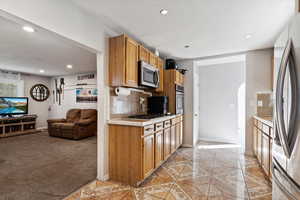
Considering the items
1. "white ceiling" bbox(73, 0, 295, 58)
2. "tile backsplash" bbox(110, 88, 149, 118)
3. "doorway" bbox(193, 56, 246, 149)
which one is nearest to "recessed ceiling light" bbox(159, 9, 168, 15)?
"white ceiling" bbox(73, 0, 295, 58)

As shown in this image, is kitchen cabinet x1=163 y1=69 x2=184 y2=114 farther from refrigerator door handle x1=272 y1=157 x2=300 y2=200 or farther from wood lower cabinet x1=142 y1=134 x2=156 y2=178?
refrigerator door handle x1=272 y1=157 x2=300 y2=200

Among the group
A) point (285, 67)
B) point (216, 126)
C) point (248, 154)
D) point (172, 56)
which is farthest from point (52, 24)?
point (216, 126)

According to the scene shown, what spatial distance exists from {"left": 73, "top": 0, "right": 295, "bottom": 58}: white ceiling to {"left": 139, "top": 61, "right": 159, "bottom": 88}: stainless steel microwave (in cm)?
56

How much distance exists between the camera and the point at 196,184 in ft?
7.34

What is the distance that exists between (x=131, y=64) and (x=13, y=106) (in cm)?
601

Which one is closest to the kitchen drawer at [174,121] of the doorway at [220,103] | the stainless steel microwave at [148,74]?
the stainless steel microwave at [148,74]

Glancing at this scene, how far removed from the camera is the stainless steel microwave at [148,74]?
265 cm

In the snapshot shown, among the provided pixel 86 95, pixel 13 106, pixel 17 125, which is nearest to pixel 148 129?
pixel 86 95

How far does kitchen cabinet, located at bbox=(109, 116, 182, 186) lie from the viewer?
2143mm

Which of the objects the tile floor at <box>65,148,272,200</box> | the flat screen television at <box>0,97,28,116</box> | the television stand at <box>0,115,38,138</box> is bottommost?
the tile floor at <box>65,148,272,200</box>

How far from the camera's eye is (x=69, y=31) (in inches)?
70.2

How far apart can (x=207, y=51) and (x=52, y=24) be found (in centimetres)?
315

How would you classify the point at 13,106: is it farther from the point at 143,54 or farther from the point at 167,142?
the point at 167,142

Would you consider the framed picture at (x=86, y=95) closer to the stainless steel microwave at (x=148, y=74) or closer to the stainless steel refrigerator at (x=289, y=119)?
the stainless steel microwave at (x=148, y=74)
